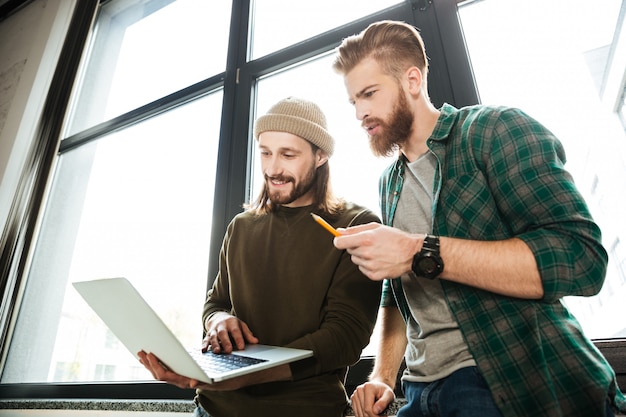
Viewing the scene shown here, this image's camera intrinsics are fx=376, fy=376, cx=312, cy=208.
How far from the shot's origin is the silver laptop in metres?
0.60

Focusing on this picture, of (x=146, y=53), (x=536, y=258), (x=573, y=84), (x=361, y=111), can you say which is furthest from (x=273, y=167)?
(x=146, y=53)

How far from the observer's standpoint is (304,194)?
1155 millimetres

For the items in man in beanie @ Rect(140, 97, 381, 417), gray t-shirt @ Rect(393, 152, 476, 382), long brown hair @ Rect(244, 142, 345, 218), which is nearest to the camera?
gray t-shirt @ Rect(393, 152, 476, 382)

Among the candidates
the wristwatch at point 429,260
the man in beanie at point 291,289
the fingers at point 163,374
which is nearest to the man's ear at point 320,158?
the man in beanie at point 291,289

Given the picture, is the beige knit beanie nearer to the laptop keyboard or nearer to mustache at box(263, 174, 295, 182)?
mustache at box(263, 174, 295, 182)

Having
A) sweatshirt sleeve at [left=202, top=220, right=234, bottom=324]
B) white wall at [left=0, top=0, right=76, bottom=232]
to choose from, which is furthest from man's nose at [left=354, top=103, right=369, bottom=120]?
white wall at [left=0, top=0, right=76, bottom=232]

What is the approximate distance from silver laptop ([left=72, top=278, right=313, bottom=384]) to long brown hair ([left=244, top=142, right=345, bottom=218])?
433 mm

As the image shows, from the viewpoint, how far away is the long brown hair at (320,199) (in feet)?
3.55

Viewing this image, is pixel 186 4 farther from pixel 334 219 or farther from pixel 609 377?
pixel 609 377

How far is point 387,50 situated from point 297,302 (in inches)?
28.1

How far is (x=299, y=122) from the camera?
1136 mm

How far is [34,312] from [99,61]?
6.28ft

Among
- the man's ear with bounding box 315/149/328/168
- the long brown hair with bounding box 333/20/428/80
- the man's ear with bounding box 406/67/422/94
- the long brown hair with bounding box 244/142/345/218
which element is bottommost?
the long brown hair with bounding box 244/142/345/218

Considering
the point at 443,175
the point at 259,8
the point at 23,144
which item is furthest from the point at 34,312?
the point at 443,175
